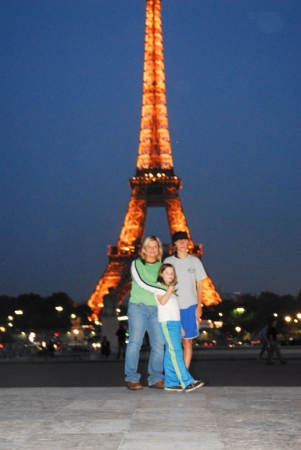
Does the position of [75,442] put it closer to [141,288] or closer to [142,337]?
[142,337]

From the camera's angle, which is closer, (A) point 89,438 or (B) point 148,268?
(A) point 89,438

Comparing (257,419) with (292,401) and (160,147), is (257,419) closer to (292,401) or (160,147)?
(292,401)

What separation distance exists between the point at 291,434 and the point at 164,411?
1.85 meters

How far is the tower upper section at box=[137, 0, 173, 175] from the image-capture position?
8694 cm

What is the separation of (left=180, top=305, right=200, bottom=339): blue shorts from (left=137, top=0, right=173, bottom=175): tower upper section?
7576cm

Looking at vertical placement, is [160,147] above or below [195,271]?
above

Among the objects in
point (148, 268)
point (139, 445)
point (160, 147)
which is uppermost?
point (160, 147)

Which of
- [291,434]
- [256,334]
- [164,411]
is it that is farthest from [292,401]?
[256,334]

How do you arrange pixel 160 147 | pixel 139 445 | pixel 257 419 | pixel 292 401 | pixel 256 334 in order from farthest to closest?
pixel 256 334 → pixel 160 147 → pixel 292 401 → pixel 257 419 → pixel 139 445

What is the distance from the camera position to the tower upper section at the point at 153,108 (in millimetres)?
86938

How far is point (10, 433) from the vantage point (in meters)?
6.43

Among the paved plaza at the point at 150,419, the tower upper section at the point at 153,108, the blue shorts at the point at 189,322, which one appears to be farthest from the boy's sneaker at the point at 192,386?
the tower upper section at the point at 153,108

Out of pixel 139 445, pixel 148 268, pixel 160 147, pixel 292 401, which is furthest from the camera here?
pixel 160 147

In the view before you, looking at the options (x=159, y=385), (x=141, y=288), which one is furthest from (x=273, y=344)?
(x=141, y=288)
